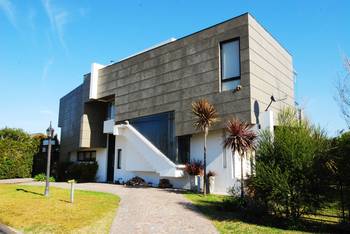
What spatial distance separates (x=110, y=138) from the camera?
97.8ft

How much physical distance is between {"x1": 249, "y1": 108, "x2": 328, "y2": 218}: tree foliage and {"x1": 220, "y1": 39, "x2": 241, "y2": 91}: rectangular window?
756cm

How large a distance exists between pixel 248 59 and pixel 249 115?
3.17m

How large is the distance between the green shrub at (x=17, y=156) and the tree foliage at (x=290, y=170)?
2590 cm

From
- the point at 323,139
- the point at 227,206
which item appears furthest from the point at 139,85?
the point at 323,139

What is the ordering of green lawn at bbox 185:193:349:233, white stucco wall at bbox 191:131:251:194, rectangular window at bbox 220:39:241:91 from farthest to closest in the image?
rectangular window at bbox 220:39:241:91
white stucco wall at bbox 191:131:251:194
green lawn at bbox 185:193:349:233

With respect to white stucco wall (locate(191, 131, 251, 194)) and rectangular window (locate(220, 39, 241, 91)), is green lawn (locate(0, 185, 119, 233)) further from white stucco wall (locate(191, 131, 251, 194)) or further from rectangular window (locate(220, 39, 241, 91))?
rectangular window (locate(220, 39, 241, 91))

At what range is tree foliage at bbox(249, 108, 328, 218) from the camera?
35.4 ft

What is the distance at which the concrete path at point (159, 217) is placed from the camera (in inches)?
403

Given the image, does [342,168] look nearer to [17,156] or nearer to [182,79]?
[182,79]

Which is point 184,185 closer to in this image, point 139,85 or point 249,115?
point 249,115

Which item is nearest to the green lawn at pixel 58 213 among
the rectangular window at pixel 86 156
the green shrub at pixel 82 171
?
the green shrub at pixel 82 171

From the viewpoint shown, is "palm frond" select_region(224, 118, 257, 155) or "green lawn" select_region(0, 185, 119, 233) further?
"palm frond" select_region(224, 118, 257, 155)

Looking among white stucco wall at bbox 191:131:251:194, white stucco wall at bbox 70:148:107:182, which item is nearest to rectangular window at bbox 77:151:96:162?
white stucco wall at bbox 70:148:107:182

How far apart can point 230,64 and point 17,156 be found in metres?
22.7
